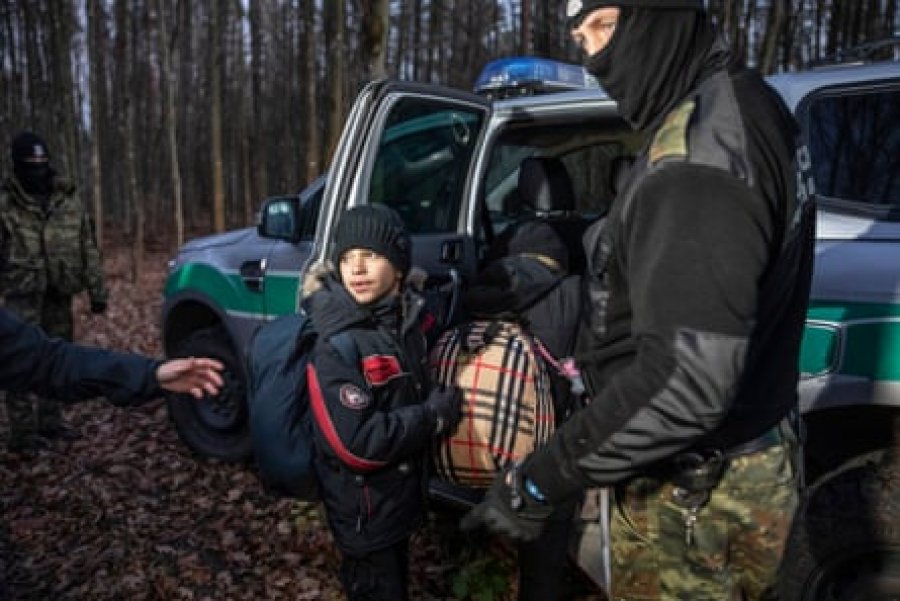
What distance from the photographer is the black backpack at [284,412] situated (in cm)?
238

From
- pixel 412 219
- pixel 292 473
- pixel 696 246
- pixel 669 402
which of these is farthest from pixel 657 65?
pixel 412 219

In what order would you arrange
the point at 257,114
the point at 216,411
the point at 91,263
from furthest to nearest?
1. the point at 257,114
2. the point at 91,263
3. the point at 216,411

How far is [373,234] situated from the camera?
8.08ft

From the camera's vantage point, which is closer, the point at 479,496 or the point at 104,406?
the point at 479,496

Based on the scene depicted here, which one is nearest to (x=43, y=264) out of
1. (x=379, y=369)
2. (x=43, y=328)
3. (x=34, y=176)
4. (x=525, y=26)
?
(x=43, y=328)

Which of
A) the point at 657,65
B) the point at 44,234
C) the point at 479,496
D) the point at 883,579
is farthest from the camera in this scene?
the point at 44,234

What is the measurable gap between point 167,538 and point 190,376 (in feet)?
7.42

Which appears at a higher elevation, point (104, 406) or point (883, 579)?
point (883, 579)

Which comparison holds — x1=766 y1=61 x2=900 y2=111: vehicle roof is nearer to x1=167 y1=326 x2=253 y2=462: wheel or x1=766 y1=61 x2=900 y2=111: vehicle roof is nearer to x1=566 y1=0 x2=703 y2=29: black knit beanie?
x1=566 y1=0 x2=703 y2=29: black knit beanie

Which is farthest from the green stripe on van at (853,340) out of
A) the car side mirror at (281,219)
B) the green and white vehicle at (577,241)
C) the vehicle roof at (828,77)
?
the car side mirror at (281,219)

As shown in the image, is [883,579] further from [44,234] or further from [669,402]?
[44,234]

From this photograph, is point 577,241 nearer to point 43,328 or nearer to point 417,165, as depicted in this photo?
point 417,165

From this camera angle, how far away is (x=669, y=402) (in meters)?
1.35

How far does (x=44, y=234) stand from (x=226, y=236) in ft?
4.61
